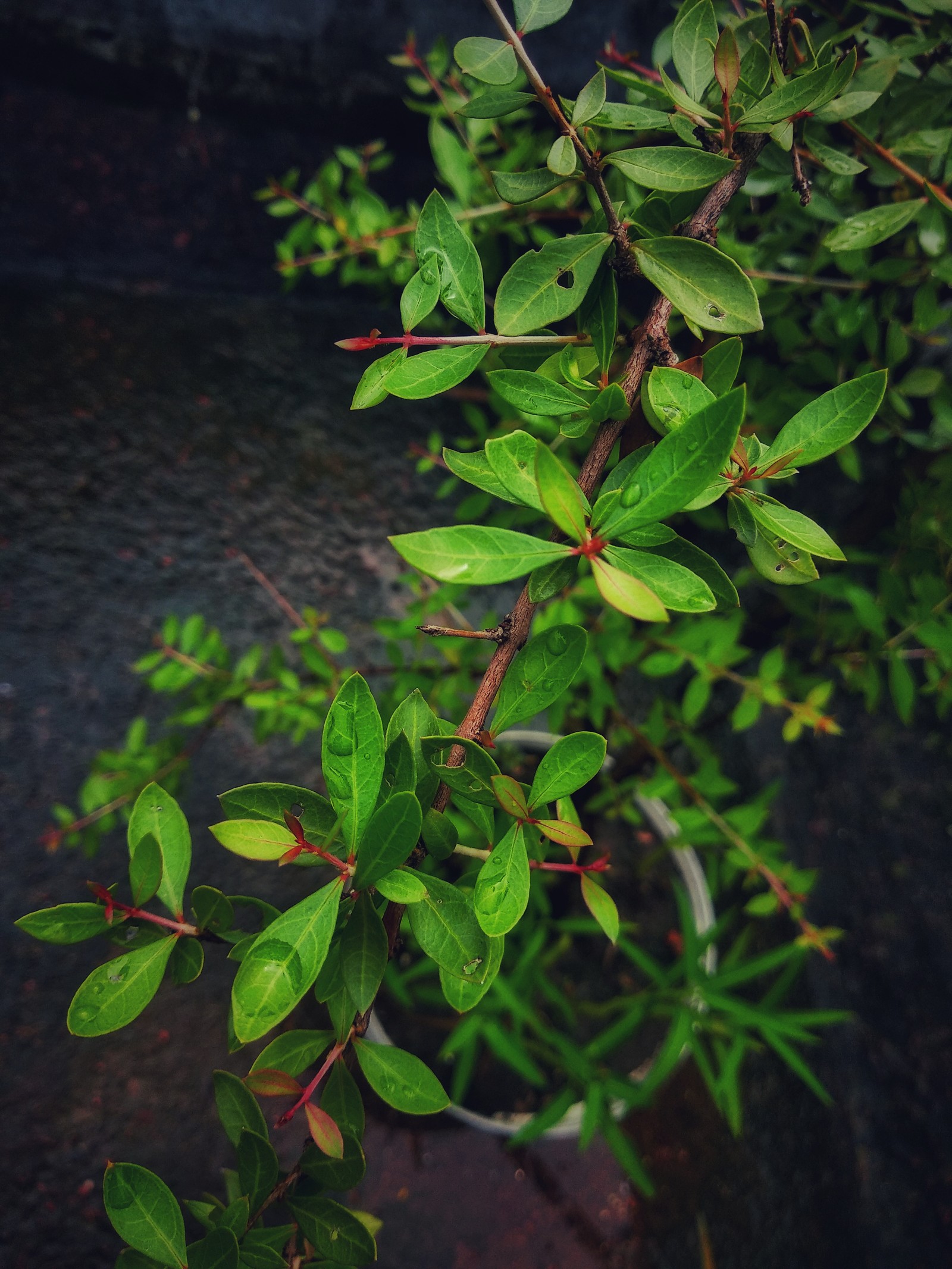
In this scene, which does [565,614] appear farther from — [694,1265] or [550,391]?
[694,1265]

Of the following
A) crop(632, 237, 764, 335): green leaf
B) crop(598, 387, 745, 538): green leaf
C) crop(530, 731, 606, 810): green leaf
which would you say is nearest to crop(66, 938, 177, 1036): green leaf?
crop(530, 731, 606, 810): green leaf

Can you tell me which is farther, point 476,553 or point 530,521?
point 530,521

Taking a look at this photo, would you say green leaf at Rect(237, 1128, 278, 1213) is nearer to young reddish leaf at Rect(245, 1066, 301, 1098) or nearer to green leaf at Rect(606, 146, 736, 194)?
young reddish leaf at Rect(245, 1066, 301, 1098)

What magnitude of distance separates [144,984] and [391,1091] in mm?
141

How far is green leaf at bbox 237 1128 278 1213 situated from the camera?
0.36m

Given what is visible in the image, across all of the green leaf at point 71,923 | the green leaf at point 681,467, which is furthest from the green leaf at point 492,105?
the green leaf at point 71,923

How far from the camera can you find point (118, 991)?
1.17ft

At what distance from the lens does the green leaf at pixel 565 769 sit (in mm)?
360

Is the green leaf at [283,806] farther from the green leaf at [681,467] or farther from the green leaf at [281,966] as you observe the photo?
the green leaf at [681,467]

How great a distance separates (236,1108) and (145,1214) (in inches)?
2.4

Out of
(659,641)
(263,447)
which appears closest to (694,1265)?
(659,641)

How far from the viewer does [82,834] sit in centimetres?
93

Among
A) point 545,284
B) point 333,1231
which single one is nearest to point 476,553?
point 545,284

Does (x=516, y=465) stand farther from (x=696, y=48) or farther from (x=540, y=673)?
(x=696, y=48)
